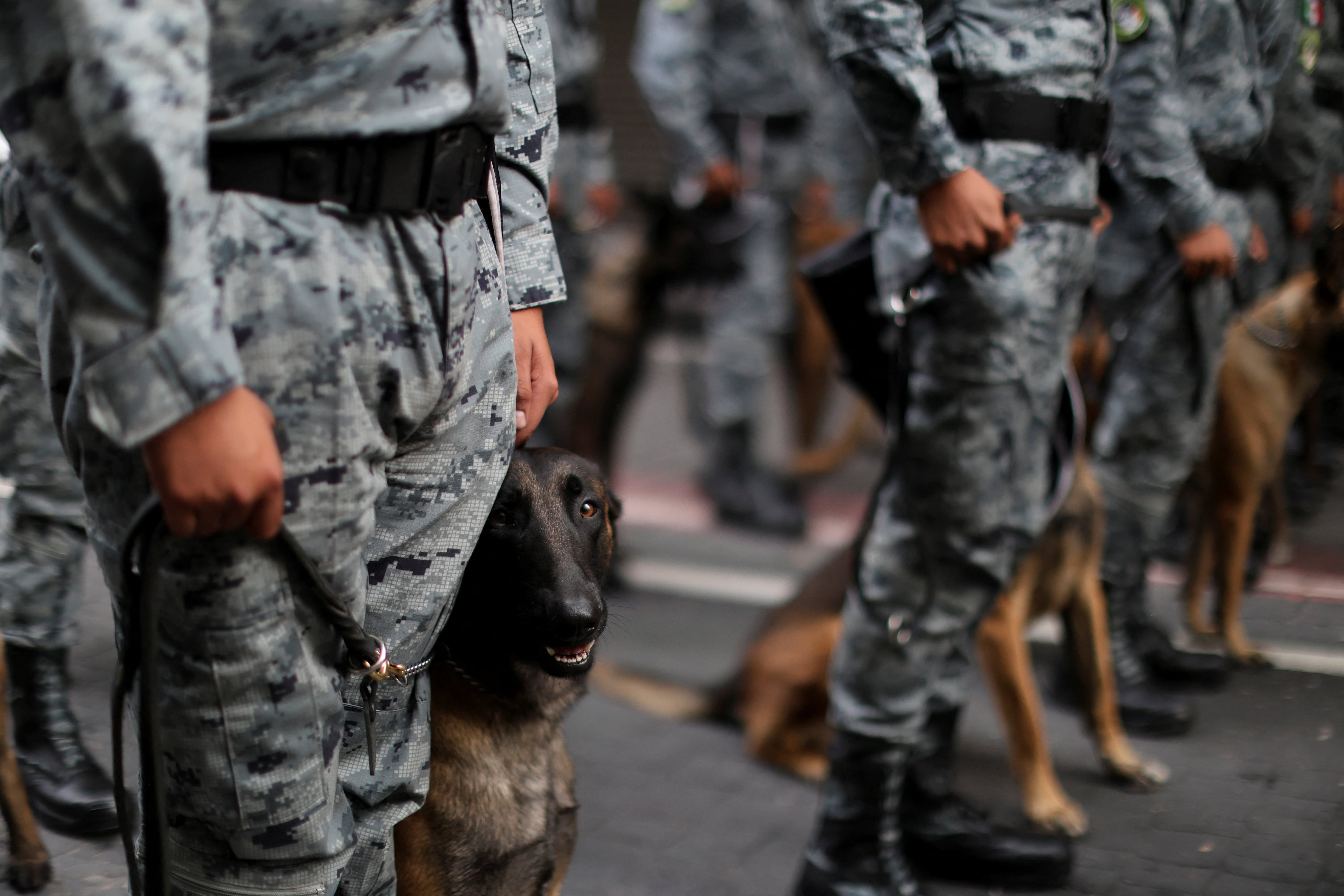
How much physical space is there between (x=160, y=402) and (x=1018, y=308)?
65.7 inches

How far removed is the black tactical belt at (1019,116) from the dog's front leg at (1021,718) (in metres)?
1.13

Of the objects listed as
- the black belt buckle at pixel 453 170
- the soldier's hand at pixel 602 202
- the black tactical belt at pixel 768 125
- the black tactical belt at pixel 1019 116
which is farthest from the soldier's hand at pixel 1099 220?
the black tactical belt at pixel 768 125

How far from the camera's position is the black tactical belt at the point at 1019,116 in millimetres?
2234

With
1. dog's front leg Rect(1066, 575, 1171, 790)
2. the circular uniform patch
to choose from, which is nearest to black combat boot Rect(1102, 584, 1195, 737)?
dog's front leg Rect(1066, 575, 1171, 790)

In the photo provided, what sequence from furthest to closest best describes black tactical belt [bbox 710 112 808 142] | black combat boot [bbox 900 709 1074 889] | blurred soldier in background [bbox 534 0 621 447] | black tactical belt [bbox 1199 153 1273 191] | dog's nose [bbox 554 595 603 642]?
black tactical belt [bbox 710 112 808 142]
blurred soldier in background [bbox 534 0 621 447]
black tactical belt [bbox 1199 153 1273 191]
black combat boot [bbox 900 709 1074 889]
dog's nose [bbox 554 595 603 642]

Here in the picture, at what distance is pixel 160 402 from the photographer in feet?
3.40

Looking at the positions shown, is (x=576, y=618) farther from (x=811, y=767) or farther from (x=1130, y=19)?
(x=1130, y=19)

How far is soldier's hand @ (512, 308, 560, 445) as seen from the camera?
5.38ft

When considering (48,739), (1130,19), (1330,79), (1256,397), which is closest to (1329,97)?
(1330,79)

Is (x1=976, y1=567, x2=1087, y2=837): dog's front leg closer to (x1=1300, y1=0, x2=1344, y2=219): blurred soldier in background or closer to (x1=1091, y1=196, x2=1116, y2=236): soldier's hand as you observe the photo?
(x1=1091, y1=196, x2=1116, y2=236): soldier's hand

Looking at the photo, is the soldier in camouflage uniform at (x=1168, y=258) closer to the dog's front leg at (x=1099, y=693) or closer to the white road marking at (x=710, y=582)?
the dog's front leg at (x=1099, y=693)

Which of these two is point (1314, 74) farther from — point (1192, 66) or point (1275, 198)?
point (1192, 66)

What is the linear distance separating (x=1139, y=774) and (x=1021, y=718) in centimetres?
48

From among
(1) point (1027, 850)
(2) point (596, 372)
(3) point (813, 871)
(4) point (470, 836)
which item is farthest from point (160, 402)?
(2) point (596, 372)
